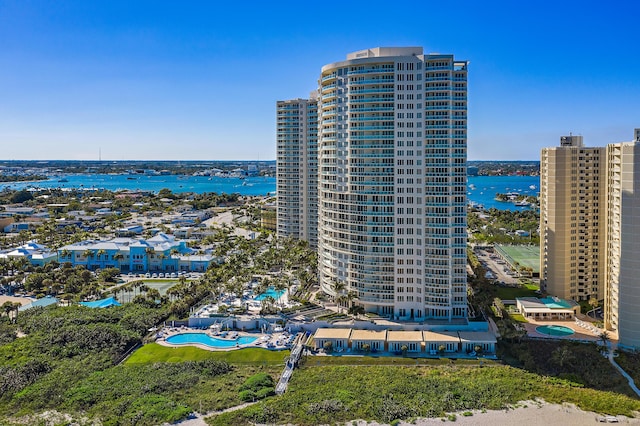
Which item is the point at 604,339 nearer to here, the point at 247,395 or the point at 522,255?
the point at 247,395

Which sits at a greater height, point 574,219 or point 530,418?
point 574,219

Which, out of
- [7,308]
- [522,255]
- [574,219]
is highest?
[574,219]

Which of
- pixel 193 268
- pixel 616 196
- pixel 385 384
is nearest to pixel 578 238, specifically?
pixel 616 196

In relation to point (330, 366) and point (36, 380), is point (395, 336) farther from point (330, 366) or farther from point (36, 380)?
point (36, 380)

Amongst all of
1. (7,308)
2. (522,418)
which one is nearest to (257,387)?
(522,418)

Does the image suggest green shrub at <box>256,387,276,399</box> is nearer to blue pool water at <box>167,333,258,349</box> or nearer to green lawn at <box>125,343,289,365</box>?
green lawn at <box>125,343,289,365</box>

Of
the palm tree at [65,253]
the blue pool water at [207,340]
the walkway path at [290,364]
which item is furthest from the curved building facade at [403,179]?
the palm tree at [65,253]
